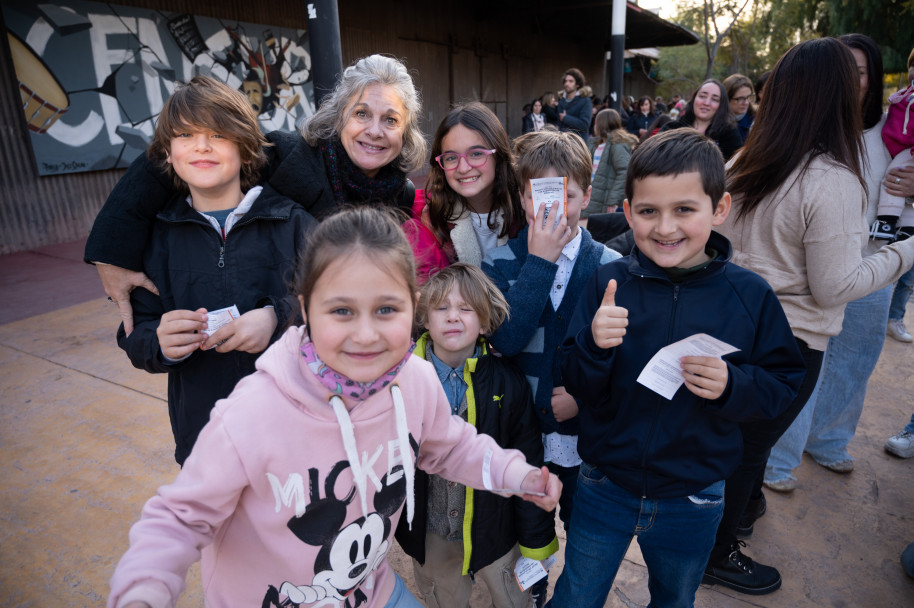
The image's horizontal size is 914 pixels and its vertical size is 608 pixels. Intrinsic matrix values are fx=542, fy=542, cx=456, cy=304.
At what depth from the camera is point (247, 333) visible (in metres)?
1.61

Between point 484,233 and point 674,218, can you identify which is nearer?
point 674,218

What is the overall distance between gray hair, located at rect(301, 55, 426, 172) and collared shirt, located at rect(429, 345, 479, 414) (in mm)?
963

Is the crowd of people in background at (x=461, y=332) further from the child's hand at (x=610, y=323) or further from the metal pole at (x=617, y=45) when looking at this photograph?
the metal pole at (x=617, y=45)

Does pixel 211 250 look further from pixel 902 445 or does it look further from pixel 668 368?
pixel 902 445

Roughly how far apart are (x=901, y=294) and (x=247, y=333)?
5501 mm

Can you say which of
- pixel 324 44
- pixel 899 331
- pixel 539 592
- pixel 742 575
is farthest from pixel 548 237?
pixel 899 331

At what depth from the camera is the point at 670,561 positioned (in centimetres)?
172

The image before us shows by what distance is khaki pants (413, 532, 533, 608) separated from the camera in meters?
1.92

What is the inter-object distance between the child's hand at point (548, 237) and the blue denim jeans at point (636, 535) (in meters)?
0.73

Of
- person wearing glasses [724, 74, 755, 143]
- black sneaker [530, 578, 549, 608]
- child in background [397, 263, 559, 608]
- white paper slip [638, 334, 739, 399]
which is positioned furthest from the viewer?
person wearing glasses [724, 74, 755, 143]

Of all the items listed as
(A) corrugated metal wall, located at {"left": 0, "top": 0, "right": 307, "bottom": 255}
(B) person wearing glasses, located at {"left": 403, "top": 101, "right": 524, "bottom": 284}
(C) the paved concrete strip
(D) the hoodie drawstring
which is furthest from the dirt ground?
(A) corrugated metal wall, located at {"left": 0, "top": 0, "right": 307, "bottom": 255}

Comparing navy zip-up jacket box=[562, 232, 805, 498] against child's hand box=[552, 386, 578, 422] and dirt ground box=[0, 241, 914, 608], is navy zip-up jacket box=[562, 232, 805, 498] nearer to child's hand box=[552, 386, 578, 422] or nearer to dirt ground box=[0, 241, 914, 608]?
child's hand box=[552, 386, 578, 422]

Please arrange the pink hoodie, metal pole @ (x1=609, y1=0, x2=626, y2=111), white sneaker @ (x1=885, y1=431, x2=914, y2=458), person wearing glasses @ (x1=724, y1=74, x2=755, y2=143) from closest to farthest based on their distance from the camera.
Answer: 1. the pink hoodie
2. white sneaker @ (x1=885, y1=431, x2=914, y2=458)
3. person wearing glasses @ (x1=724, y1=74, x2=755, y2=143)
4. metal pole @ (x1=609, y1=0, x2=626, y2=111)

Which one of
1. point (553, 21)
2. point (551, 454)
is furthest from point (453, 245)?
point (553, 21)
